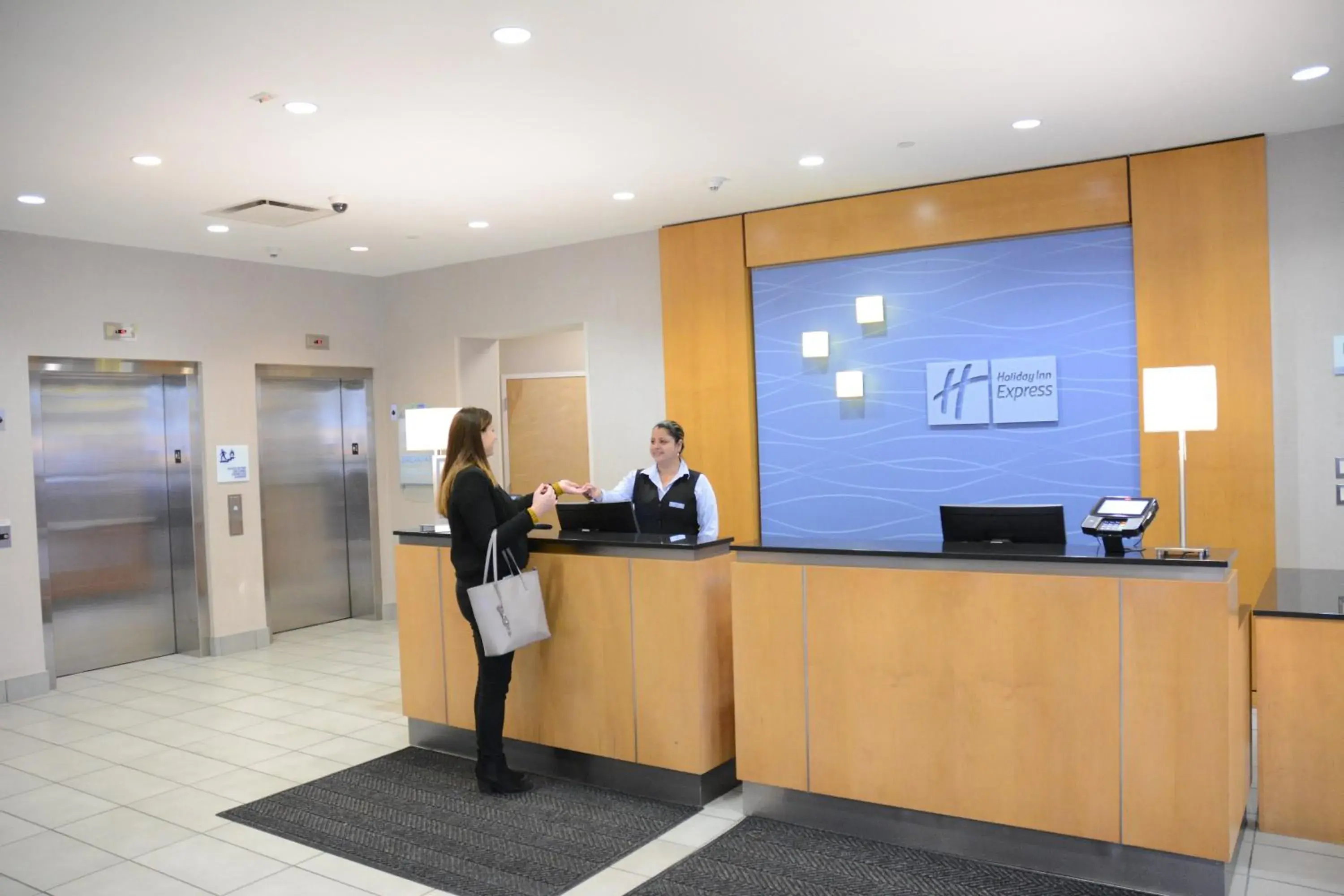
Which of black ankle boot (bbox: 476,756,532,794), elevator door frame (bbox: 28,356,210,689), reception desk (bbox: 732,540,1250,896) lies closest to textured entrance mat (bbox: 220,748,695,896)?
black ankle boot (bbox: 476,756,532,794)

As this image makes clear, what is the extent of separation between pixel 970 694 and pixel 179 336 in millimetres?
6819

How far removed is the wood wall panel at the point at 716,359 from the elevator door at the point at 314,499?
3.48m

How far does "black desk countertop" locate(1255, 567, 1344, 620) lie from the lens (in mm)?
3801

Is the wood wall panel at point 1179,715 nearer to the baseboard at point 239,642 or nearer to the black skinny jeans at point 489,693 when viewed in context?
the black skinny jeans at point 489,693

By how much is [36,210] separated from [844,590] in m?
5.67

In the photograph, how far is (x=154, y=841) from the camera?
4.29 meters

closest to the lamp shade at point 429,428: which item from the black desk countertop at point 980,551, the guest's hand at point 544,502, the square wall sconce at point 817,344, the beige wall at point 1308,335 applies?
the guest's hand at point 544,502

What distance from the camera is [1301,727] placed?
3.85 meters

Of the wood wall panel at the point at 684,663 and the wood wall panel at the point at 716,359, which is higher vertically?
the wood wall panel at the point at 716,359

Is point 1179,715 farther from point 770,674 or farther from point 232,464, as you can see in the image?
point 232,464

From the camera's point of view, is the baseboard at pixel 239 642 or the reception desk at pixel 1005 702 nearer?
the reception desk at pixel 1005 702

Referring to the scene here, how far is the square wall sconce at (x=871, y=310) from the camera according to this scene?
261 inches

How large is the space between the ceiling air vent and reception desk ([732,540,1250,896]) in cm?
397

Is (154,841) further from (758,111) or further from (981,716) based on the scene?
(758,111)
